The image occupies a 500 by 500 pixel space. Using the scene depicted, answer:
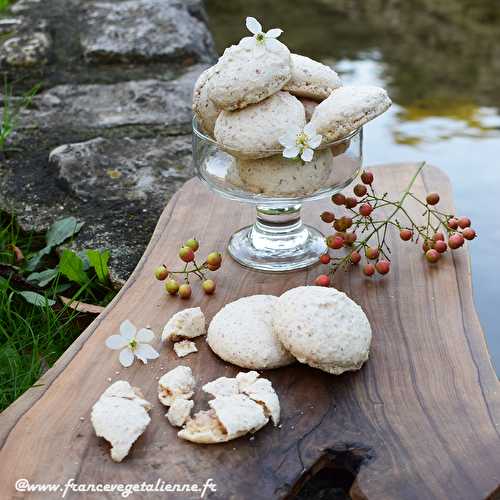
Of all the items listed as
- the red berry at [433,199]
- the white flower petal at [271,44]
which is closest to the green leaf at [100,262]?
the white flower petal at [271,44]

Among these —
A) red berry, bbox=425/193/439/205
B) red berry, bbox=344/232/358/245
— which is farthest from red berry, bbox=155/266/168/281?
red berry, bbox=425/193/439/205

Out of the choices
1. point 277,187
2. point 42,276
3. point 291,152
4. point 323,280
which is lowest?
point 42,276

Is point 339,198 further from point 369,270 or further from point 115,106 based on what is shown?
point 115,106

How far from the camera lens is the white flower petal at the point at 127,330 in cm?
142

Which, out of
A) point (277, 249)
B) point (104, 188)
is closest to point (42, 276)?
point (104, 188)

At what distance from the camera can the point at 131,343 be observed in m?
1.42

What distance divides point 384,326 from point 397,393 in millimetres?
202

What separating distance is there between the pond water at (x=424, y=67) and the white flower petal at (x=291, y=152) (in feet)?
2.78

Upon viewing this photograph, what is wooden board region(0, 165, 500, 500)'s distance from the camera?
1158 mm

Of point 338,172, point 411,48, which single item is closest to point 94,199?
point 338,172

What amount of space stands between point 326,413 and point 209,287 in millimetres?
424

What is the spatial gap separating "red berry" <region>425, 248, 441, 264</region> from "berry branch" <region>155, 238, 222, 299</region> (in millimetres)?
430

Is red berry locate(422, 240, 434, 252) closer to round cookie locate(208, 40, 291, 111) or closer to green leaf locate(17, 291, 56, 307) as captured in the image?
round cookie locate(208, 40, 291, 111)

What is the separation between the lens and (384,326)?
1503 millimetres
